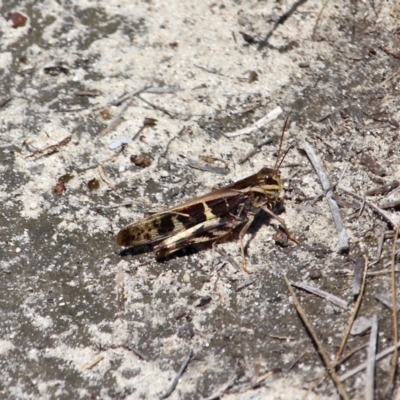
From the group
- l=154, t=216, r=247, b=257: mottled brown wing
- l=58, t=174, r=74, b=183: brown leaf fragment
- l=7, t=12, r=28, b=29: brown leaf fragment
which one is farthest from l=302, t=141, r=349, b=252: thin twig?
l=7, t=12, r=28, b=29: brown leaf fragment

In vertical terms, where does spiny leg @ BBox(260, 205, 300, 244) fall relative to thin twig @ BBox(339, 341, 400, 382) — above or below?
above

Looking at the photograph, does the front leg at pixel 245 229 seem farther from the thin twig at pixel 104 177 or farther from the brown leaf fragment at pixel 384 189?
the thin twig at pixel 104 177

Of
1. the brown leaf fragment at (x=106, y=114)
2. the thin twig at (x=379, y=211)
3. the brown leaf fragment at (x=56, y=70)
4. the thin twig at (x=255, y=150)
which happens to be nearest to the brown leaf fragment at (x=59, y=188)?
the brown leaf fragment at (x=106, y=114)

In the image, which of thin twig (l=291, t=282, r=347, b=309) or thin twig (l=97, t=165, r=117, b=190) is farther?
thin twig (l=97, t=165, r=117, b=190)

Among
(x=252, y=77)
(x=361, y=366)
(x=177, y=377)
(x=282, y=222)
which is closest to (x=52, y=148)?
(x=252, y=77)

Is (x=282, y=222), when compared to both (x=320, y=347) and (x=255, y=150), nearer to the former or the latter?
(x=255, y=150)

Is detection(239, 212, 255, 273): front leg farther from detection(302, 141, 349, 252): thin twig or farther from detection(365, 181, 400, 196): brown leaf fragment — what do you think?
detection(365, 181, 400, 196): brown leaf fragment
